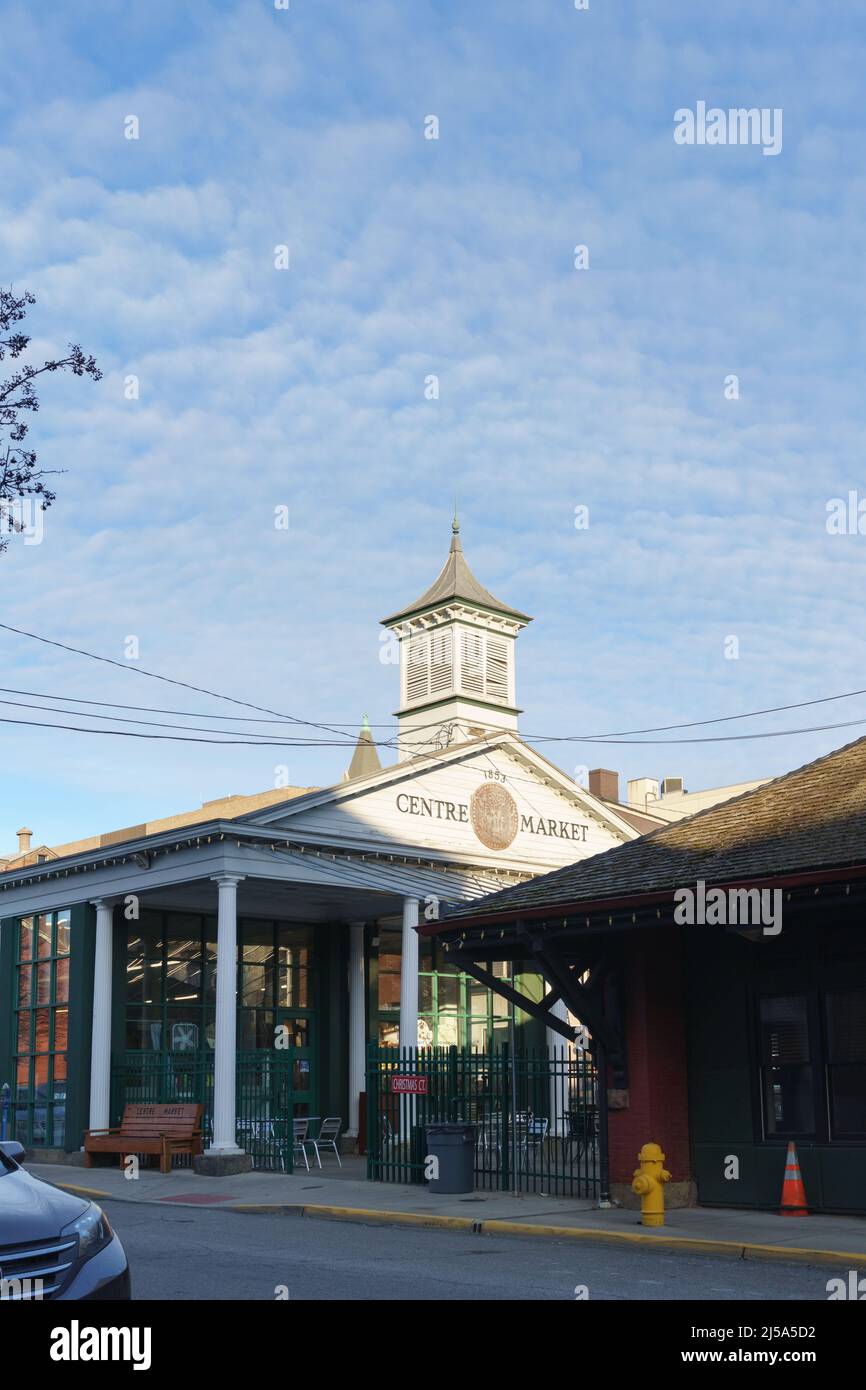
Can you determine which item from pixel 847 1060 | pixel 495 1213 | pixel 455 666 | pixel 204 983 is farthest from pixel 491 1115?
pixel 455 666

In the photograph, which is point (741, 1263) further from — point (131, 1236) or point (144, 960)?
point (144, 960)

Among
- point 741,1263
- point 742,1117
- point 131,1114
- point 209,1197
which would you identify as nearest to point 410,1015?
point 131,1114

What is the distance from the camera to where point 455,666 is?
35.1m

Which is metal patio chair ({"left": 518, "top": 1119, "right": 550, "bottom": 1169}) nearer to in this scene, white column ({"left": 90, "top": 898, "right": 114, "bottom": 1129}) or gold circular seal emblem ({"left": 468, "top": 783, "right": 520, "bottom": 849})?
white column ({"left": 90, "top": 898, "right": 114, "bottom": 1129})

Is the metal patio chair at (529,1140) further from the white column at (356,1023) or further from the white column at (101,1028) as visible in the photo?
the white column at (356,1023)

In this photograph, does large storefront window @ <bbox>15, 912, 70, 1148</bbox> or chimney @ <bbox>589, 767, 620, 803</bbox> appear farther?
chimney @ <bbox>589, 767, 620, 803</bbox>

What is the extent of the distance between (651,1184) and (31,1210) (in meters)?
9.02

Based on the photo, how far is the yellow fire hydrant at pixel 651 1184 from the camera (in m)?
14.8

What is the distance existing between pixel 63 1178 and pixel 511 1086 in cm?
819

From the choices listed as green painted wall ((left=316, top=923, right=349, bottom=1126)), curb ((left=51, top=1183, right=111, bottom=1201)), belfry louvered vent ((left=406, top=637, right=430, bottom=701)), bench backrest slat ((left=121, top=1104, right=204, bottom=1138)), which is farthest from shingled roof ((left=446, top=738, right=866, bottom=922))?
belfry louvered vent ((left=406, top=637, right=430, bottom=701))

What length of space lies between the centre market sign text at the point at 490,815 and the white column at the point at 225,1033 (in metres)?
4.93

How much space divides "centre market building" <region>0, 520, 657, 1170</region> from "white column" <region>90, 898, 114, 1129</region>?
0.03 meters

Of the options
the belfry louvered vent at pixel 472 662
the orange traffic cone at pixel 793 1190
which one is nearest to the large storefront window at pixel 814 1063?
the orange traffic cone at pixel 793 1190

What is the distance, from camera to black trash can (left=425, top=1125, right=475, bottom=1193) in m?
18.7
